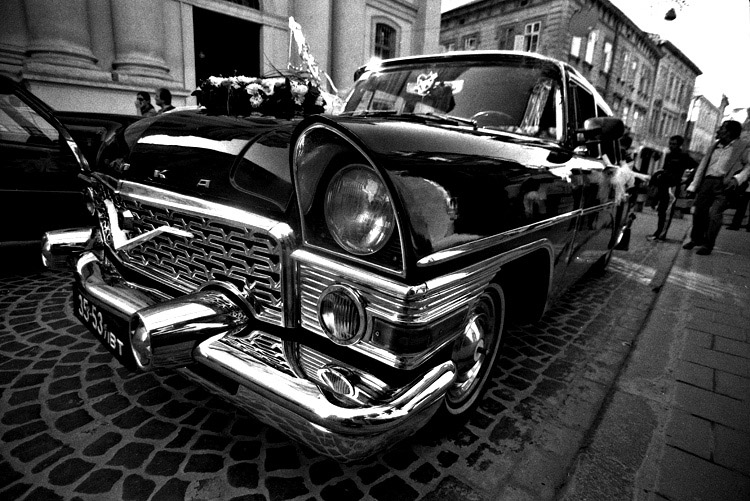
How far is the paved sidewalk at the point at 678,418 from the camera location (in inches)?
64.2

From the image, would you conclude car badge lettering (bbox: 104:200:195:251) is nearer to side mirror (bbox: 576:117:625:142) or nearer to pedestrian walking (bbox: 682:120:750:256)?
side mirror (bbox: 576:117:625:142)

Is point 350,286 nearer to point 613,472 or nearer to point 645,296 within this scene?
point 613,472

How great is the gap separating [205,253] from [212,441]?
2.71ft

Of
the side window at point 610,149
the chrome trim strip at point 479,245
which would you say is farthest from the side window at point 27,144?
the side window at point 610,149

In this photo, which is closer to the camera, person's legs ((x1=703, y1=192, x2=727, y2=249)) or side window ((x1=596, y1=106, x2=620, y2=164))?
side window ((x1=596, y1=106, x2=620, y2=164))

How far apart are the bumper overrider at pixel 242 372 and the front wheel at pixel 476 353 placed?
44 cm

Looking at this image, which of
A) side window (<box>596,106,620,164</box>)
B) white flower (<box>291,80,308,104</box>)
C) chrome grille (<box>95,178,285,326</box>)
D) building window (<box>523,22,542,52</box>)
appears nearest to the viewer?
chrome grille (<box>95,178,285,326</box>)

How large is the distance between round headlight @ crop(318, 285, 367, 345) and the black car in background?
2.87 m

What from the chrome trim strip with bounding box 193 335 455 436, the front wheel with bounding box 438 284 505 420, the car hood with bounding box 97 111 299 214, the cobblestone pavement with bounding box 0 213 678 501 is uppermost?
the car hood with bounding box 97 111 299 214

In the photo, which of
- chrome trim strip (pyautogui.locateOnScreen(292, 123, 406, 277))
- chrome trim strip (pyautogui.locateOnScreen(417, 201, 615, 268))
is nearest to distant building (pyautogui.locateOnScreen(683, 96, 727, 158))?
chrome trim strip (pyautogui.locateOnScreen(417, 201, 615, 268))

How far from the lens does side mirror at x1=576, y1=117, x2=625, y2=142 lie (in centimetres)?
228

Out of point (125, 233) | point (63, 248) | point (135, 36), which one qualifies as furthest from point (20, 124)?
point (135, 36)

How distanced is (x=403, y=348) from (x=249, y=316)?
64cm

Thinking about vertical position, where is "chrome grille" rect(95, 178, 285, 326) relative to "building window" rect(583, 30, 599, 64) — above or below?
below
